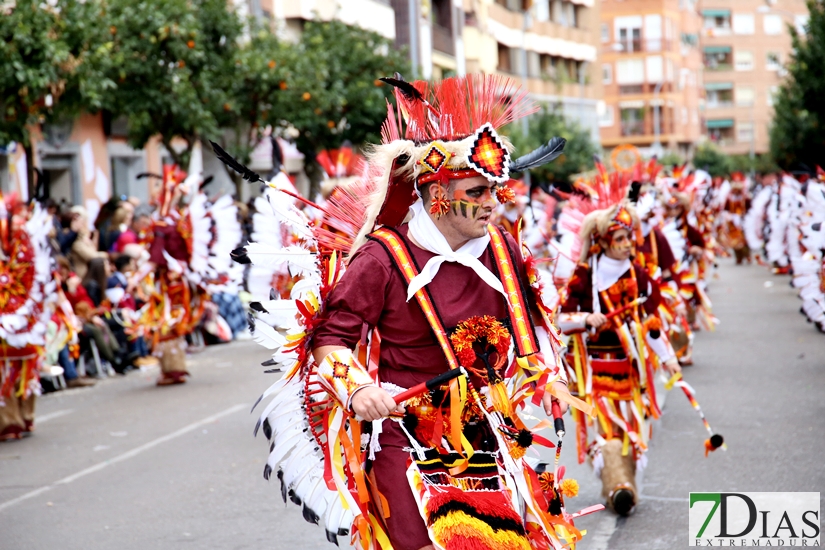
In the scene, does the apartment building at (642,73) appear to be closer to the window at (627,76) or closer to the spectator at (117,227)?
the window at (627,76)

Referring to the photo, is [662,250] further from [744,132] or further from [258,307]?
[744,132]

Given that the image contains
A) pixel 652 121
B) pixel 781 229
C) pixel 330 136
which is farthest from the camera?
pixel 652 121

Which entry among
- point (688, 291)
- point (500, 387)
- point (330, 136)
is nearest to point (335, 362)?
point (500, 387)

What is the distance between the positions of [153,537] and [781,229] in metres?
12.1

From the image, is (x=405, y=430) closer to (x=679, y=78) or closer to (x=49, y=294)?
(x=49, y=294)

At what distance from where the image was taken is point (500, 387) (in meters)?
4.10

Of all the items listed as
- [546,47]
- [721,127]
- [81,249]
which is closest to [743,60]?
[721,127]

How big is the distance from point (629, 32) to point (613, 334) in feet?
243

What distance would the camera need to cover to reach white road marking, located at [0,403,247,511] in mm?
7766

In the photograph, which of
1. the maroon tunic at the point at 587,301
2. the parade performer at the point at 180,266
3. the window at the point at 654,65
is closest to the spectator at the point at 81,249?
the parade performer at the point at 180,266

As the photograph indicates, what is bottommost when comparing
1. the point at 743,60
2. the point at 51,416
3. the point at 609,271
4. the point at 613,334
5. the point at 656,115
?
the point at 51,416

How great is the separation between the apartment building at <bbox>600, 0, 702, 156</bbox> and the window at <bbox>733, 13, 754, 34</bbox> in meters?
14.1

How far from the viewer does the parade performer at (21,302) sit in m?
9.49

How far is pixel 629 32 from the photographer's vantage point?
78.2 meters
